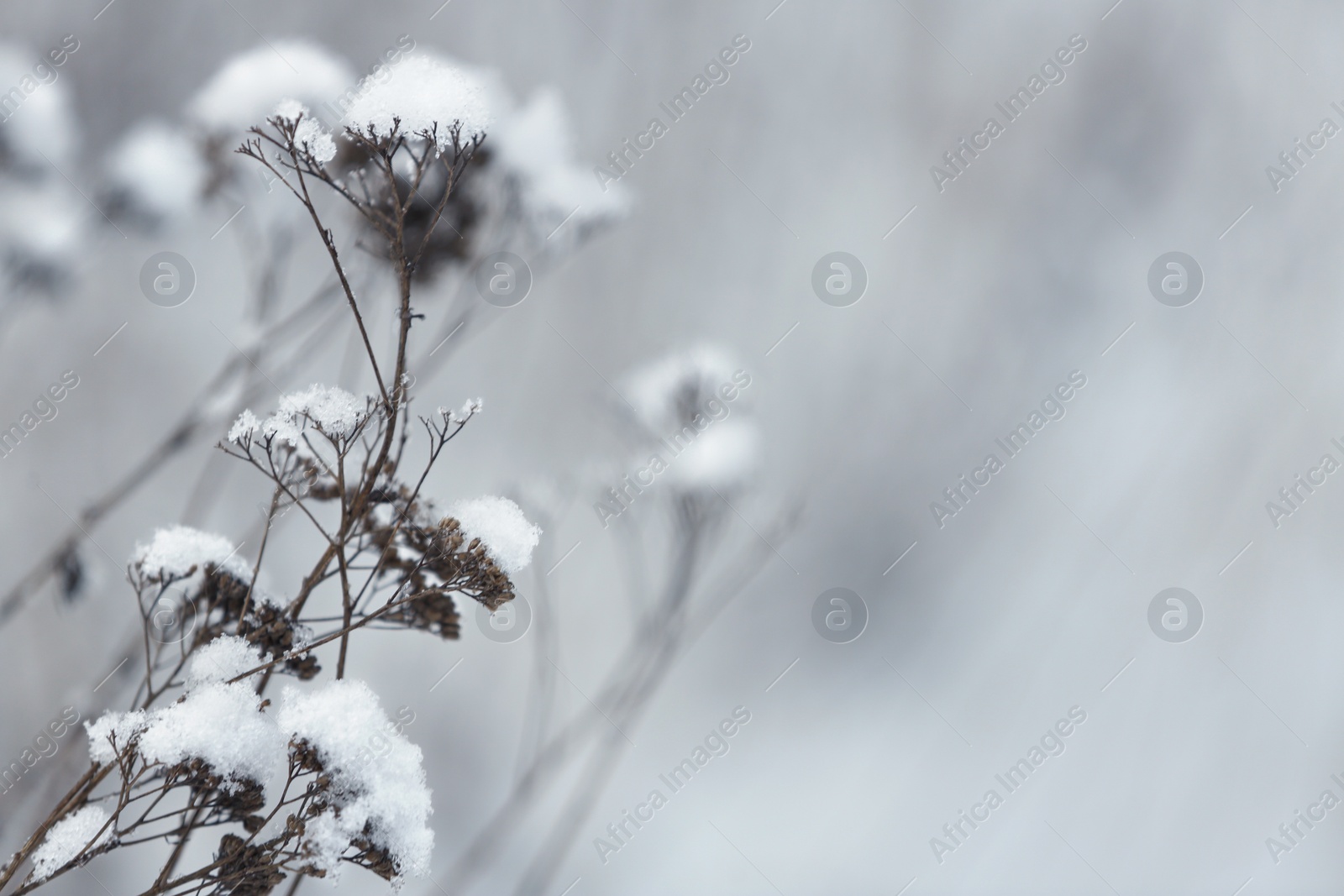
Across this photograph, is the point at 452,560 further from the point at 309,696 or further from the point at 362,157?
the point at 362,157

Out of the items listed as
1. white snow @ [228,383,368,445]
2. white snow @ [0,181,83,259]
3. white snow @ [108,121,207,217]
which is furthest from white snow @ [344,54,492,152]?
white snow @ [0,181,83,259]

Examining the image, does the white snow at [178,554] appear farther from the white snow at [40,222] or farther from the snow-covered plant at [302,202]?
the white snow at [40,222]

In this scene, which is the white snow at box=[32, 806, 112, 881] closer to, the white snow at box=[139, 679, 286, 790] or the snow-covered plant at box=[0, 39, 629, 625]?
the white snow at box=[139, 679, 286, 790]

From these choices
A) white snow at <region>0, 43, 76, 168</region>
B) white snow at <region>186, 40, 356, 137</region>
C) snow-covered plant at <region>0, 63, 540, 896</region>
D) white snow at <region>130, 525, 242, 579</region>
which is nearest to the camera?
snow-covered plant at <region>0, 63, 540, 896</region>

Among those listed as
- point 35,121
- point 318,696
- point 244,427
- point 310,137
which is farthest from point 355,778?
point 35,121

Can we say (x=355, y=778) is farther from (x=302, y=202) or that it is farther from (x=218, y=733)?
(x=302, y=202)

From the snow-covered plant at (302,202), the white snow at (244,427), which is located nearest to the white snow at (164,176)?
the snow-covered plant at (302,202)

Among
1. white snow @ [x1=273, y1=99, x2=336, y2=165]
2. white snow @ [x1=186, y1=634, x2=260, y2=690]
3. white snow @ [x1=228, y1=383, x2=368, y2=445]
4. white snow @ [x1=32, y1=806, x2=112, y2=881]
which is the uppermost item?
white snow @ [x1=273, y1=99, x2=336, y2=165]
